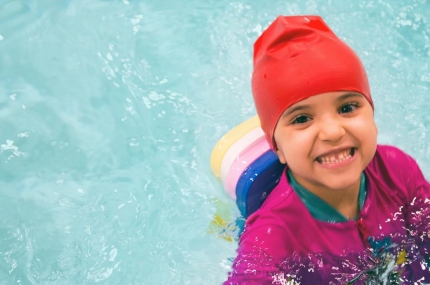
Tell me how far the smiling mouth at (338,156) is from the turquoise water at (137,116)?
652 millimetres

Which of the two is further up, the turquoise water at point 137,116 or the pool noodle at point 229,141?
the pool noodle at point 229,141

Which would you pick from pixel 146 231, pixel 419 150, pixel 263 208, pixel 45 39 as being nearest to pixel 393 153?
pixel 263 208

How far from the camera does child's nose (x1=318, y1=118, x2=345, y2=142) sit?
160 centimetres

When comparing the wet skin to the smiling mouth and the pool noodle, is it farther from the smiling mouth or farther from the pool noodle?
the pool noodle

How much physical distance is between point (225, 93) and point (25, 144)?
895mm

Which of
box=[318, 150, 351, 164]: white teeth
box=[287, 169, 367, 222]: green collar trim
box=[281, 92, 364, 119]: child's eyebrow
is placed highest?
box=[281, 92, 364, 119]: child's eyebrow

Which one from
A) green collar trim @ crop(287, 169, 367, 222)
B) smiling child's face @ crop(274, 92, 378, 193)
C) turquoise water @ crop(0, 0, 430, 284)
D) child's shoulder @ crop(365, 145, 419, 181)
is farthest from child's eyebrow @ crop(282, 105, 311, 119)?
turquoise water @ crop(0, 0, 430, 284)

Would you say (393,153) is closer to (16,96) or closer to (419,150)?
(419,150)

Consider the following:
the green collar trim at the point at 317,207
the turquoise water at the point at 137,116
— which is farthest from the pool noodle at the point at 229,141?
the green collar trim at the point at 317,207

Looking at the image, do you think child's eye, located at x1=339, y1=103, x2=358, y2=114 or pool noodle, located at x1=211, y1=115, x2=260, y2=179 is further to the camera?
pool noodle, located at x1=211, y1=115, x2=260, y2=179

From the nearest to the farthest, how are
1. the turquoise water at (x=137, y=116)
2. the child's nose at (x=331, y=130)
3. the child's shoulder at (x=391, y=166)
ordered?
the child's nose at (x=331, y=130)
the child's shoulder at (x=391, y=166)
the turquoise water at (x=137, y=116)

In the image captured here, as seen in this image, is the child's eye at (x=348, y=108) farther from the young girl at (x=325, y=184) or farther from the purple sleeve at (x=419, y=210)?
the purple sleeve at (x=419, y=210)

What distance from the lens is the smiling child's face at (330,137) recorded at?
63.9 inches

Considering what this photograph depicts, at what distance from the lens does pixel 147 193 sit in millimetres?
2654
